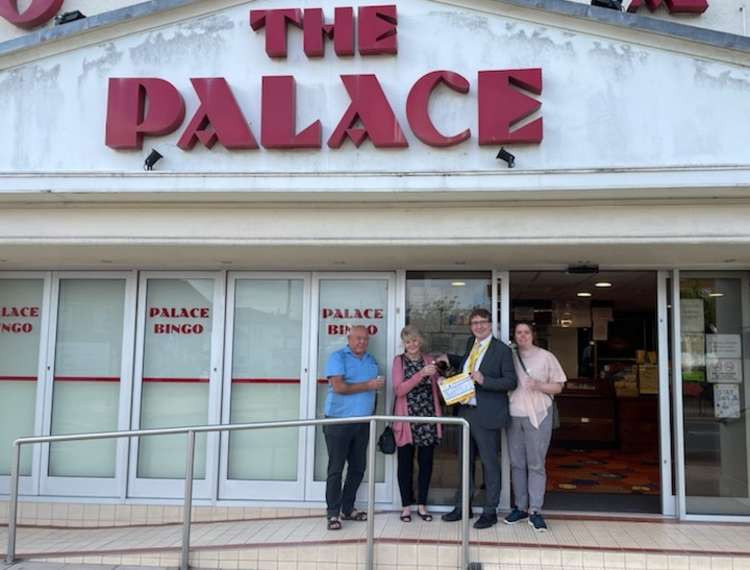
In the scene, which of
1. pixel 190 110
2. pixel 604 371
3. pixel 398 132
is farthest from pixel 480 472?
pixel 604 371

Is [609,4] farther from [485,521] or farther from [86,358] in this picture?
[86,358]

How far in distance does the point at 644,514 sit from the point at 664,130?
11.1 ft

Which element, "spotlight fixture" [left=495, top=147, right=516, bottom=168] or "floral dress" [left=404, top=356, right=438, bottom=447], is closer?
"spotlight fixture" [left=495, top=147, right=516, bottom=168]

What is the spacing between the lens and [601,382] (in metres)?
9.98

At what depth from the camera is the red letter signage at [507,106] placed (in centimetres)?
531

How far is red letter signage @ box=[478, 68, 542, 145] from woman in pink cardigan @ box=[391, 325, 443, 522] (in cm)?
179

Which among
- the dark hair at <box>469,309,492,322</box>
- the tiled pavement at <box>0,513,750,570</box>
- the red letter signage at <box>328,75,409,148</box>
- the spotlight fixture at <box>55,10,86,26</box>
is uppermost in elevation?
the spotlight fixture at <box>55,10,86,26</box>

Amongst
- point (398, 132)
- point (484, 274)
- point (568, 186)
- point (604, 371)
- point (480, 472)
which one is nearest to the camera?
point (568, 186)

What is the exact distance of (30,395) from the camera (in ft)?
22.0

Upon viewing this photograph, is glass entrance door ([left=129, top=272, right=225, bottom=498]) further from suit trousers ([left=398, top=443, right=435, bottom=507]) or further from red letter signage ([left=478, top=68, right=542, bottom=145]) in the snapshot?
red letter signage ([left=478, top=68, right=542, bottom=145])

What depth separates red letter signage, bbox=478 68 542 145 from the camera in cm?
531

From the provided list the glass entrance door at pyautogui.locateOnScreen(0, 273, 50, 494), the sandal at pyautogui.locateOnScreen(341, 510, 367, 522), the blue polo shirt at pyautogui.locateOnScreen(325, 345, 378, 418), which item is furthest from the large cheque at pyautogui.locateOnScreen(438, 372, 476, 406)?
A: the glass entrance door at pyautogui.locateOnScreen(0, 273, 50, 494)

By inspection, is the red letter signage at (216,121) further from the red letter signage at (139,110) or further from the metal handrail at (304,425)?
the metal handrail at (304,425)

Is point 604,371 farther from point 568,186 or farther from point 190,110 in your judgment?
point 190,110
